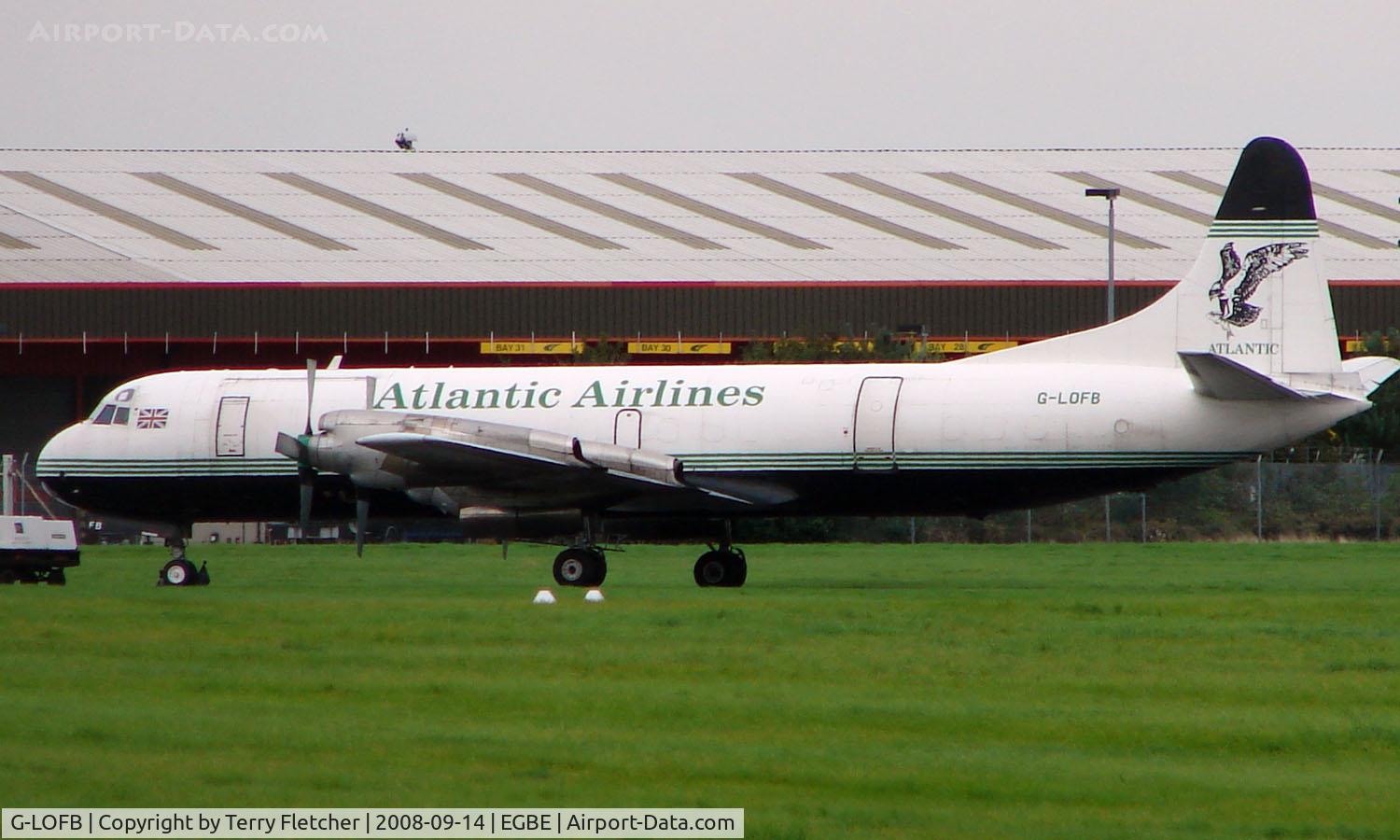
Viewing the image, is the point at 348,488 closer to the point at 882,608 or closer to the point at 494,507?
the point at 494,507

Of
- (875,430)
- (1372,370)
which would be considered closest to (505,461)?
(875,430)

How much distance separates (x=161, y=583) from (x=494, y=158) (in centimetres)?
4801

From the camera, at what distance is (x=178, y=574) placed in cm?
3161

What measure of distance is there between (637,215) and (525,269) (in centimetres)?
749

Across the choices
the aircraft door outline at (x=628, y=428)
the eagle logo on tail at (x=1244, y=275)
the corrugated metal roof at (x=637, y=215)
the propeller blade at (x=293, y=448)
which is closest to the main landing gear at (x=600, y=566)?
the aircraft door outline at (x=628, y=428)

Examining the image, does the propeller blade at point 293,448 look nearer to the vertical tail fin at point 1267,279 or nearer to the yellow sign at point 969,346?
the vertical tail fin at point 1267,279

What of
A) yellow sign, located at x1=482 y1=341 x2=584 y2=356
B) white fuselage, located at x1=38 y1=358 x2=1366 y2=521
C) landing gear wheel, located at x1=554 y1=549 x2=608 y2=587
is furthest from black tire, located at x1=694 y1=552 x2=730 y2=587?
yellow sign, located at x1=482 y1=341 x2=584 y2=356

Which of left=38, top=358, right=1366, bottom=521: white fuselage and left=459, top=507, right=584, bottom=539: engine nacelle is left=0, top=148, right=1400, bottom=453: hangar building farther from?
left=459, top=507, right=584, bottom=539: engine nacelle

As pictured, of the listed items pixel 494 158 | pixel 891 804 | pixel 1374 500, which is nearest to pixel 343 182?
pixel 494 158

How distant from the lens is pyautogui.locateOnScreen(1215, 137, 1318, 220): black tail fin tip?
28828mm

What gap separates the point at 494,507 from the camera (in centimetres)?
3044

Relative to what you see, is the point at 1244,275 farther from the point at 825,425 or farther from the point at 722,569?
the point at 722,569

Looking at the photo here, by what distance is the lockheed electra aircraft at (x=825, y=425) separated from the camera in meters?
28.5

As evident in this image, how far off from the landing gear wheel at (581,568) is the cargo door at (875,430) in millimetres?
4439
